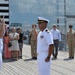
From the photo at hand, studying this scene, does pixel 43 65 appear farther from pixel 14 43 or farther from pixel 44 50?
pixel 14 43

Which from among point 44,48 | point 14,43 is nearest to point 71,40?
point 14,43

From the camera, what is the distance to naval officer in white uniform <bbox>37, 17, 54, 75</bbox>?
19.8 ft

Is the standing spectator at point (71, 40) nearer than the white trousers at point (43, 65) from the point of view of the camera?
No

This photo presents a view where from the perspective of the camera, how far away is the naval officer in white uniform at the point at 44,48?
603 centimetres

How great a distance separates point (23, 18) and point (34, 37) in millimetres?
118845

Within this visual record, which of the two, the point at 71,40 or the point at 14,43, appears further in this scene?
the point at 71,40

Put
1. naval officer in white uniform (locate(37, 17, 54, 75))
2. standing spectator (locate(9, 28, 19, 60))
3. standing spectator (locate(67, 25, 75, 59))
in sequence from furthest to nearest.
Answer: standing spectator (locate(67, 25, 75, 59))
standing spectator (locate(9, 28, 19, 60))
naval officer in white uniform (locate(37, 17, 54, 75))

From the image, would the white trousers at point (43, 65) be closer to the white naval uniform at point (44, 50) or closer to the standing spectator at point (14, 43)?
the white naval uniform at point (44, 50)

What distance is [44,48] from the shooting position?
20.0 feet

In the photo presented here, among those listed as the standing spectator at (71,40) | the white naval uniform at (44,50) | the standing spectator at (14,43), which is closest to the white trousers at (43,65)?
the white naval uniform at (44,50)

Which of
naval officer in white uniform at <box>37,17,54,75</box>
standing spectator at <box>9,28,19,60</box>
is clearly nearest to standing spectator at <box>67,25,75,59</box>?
standing spectator at <box>9,28,19,60</box>

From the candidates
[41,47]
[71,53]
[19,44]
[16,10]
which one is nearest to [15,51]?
[19,44]

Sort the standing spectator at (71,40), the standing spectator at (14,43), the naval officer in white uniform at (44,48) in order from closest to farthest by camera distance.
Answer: the naval officer in white uniform at (44,48), the standing spectator at (14,43), the standing spectator at (71,40)

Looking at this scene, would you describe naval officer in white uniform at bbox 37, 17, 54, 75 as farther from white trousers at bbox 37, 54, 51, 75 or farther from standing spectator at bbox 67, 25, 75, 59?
standing spectator at bbox 67, 25, 75, 59
